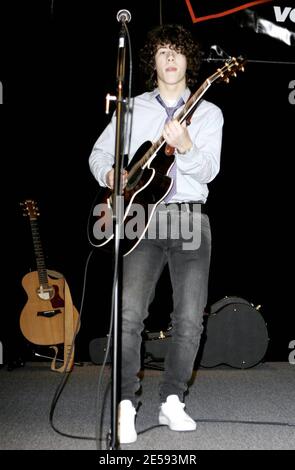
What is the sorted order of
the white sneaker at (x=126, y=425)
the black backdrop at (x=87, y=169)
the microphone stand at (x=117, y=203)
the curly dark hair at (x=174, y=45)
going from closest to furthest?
the microphone stand at (x=117, y=203)
the white sneaker at (x=126, y=425)
the curly dark hair at (x=174, y=45)
the black backdrop at (x=87, y=169)

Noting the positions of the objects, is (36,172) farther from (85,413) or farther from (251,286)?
(85,413)

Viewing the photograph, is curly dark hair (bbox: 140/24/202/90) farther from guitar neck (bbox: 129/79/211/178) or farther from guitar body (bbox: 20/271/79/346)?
guitar body (bbox: 20/271/79/346)

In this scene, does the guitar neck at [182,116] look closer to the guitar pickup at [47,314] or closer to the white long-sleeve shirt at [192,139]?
the white long-sleeve shirt at [192,139]

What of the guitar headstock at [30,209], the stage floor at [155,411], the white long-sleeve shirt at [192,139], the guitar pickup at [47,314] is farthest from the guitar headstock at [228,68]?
the guitar pickup at [47,314]

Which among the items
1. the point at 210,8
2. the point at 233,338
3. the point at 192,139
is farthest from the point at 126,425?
the point at 210,8

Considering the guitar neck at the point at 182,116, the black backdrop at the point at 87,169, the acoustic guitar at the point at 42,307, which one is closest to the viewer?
the guitar neck at the point at 182,116

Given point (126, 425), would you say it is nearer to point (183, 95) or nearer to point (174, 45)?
point (183, 95)

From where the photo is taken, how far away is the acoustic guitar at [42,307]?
391cm

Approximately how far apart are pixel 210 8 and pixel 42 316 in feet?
8.55

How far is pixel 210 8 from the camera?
3.85m

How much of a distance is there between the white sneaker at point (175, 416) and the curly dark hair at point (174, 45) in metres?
1.44

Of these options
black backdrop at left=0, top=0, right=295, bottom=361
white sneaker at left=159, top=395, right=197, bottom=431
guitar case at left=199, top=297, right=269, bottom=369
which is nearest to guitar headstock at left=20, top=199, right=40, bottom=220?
black backdrop at left=0, top=0, right=295, bottom=361

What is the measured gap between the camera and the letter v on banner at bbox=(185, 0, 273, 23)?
3.82m
